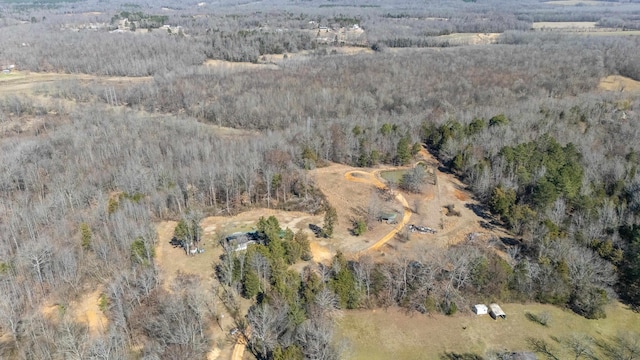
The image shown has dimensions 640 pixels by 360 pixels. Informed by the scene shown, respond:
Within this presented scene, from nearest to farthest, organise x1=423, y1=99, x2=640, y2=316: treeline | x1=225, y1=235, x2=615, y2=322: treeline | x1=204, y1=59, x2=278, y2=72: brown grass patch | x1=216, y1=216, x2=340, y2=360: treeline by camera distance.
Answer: x1=216, y1=216, x2=340, y2=360: treeline < x1=225, y1=235, x2=615, y2=322: treeline < x1=423, y1=99, x2=640, y2=316: treeline < x1=204, y1=59, x2=278, y2=72: brown grass patch

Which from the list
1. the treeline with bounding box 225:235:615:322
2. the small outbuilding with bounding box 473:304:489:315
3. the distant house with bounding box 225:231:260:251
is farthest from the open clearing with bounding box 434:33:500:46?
the small outbuilding with bounding box 473:304:489:315

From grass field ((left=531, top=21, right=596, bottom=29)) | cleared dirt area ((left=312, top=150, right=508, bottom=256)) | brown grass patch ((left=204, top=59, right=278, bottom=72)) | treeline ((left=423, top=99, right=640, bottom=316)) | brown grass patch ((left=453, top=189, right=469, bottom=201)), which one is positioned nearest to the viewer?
treeline ((left=423, top=99, right=640, bottom=316))

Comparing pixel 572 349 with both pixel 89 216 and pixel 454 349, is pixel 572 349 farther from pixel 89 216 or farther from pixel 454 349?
pixel 89 216

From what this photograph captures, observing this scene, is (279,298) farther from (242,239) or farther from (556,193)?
(556,193)

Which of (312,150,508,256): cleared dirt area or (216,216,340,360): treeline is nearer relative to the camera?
(216,216,340,360): treeline

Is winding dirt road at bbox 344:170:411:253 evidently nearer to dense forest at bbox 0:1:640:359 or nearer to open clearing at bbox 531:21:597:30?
dense forest at bbox 0:1:640:359

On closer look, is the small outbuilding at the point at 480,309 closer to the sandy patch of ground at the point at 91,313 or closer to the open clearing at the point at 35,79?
the sandy patch of ground at the point at 91,313

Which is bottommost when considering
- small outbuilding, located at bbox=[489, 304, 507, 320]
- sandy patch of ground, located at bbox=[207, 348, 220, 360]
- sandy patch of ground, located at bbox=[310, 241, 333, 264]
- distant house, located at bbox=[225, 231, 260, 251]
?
small outbuilding, located at bbox=[489, 304, 507, 320]
